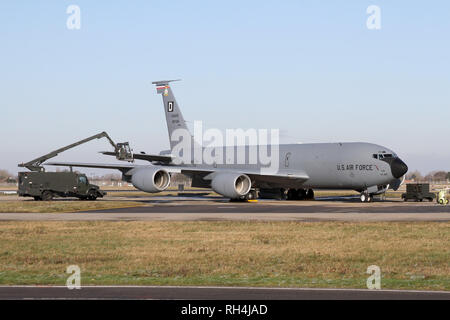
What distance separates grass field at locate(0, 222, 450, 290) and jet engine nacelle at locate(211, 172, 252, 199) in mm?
21238

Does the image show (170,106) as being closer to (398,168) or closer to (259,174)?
(259,174)

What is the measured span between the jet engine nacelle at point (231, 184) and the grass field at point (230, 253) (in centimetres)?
2124

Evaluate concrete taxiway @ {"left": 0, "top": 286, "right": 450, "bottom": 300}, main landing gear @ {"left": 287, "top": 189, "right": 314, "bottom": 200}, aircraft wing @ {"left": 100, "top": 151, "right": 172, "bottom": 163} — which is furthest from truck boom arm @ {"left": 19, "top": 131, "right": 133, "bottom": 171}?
concrete taxiway @ {"left": 0, "top": 286, "right": 450, "bottom": 300}

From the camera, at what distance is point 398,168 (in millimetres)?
49562

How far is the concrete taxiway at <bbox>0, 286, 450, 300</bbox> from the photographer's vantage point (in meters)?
12.7

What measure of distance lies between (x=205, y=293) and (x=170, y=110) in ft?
173

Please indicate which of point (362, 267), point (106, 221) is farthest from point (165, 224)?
point (362, 267)

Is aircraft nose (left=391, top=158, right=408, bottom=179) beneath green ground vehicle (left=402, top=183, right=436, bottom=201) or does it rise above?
above

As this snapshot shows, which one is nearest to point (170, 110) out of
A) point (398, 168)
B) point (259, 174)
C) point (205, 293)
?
point (259, 174)

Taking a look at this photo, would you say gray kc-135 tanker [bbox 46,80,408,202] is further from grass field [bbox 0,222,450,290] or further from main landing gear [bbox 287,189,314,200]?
grass field [bbox 0,222,450,290]

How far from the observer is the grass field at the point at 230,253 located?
615 inches
